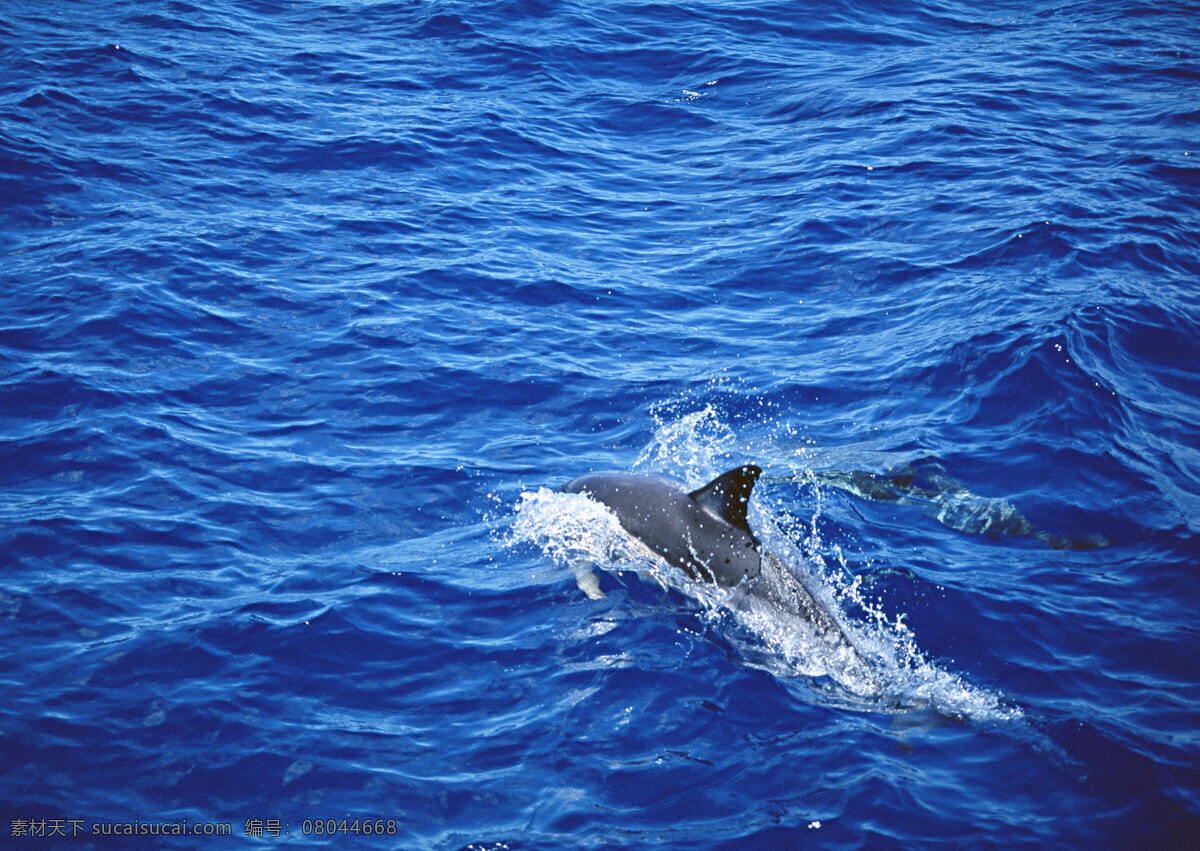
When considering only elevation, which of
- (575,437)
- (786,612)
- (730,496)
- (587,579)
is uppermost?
(575,437)

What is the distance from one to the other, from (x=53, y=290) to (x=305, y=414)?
166 inches

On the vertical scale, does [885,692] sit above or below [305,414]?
below

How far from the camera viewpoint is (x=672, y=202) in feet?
54.0

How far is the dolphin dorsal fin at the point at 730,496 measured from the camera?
7973mm

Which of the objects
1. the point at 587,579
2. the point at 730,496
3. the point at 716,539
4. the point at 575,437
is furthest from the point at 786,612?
the point at 575,437

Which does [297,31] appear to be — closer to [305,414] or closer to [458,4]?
[458,4]

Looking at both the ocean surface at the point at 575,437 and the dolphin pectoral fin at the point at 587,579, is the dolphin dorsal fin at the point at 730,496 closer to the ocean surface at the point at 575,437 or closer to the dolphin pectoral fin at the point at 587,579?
the ocean surface at the point at 575,437

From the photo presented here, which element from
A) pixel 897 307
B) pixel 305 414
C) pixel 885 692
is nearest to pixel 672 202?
pixel 897 307

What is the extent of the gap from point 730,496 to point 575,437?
3.18 metres

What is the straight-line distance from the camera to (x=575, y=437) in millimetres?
10969

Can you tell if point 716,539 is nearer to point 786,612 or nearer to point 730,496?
point 730,496

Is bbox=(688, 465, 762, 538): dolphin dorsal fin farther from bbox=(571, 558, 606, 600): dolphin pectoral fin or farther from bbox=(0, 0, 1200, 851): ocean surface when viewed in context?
bbox=(571, 558, 606, 600): dolphin pectoral fin

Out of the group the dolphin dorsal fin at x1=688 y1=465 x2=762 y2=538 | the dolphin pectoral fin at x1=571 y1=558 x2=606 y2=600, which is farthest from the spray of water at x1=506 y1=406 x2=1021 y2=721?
Answer: the dolphin dorsal fin at x1=688 y1=465 x2=762 y2=538

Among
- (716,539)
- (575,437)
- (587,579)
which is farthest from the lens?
(575,437)
